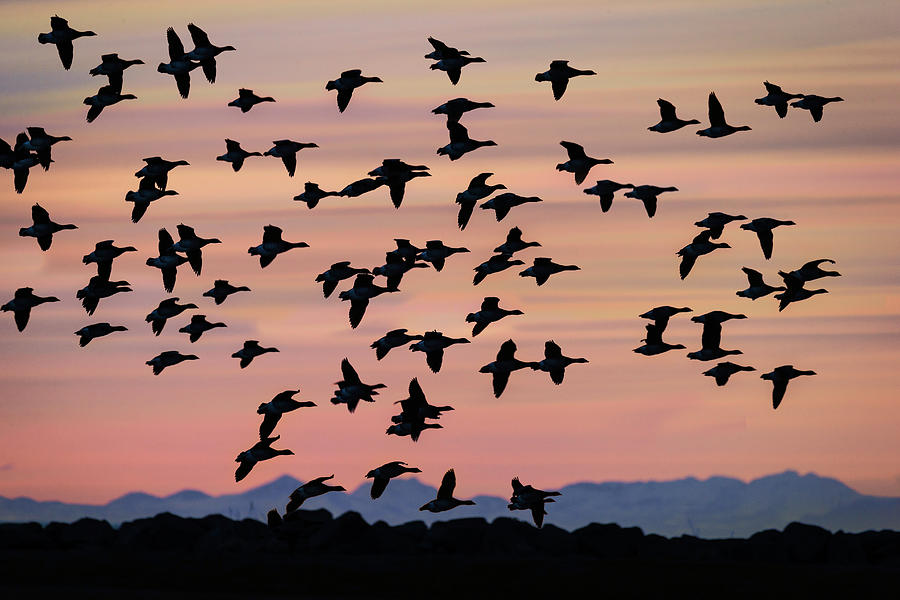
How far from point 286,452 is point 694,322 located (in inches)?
681

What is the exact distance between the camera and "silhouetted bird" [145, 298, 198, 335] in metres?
64.8

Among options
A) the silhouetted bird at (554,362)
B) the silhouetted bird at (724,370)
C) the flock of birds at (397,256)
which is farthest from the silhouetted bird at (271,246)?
the silhouetted bird at (724,370)

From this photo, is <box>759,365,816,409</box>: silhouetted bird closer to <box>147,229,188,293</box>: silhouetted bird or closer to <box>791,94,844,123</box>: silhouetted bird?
<box>791,94,844,123</box>: silhouetted bird

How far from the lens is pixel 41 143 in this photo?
205 feet

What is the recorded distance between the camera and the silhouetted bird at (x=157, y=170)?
6334 cm

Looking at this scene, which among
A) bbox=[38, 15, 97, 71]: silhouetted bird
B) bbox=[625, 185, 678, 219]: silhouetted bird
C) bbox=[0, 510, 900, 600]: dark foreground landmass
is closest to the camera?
bbox=[38, 15, 97, 71]: silhouetted bird

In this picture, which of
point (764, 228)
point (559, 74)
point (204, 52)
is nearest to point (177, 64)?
point (204, 52)

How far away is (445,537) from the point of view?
78.6m

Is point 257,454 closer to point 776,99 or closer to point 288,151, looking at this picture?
point 288,151

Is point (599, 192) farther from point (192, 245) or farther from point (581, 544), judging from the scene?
point (581, 544)

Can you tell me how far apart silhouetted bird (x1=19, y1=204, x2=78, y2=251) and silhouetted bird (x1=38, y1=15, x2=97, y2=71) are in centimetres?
766

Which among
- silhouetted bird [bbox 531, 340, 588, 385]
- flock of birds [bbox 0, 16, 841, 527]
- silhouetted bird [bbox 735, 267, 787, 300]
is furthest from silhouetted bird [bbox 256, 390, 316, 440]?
silhouetted bird [bbox 735, 267, 787, 300]

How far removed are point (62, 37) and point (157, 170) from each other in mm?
7068

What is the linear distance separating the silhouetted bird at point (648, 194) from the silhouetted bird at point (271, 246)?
13.5m
